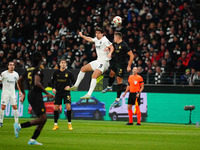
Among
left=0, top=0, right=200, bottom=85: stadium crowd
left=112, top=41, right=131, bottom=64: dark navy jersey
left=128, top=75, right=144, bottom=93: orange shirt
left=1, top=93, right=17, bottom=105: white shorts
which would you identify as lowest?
left=1, top=93, right=17, bottom=105: white shorts

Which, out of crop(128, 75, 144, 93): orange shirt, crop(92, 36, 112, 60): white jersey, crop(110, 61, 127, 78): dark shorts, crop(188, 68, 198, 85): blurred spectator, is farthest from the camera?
crop(188, 68, 198, 85): blurred spectator

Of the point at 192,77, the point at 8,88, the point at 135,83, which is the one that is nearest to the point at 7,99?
the point at 8,88

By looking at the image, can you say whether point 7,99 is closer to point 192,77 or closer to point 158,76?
point 158,76

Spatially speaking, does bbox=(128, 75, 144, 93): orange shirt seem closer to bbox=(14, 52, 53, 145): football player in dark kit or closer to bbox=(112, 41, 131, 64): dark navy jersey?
bbox=(112, 41, 131, 64): dark navy jersey

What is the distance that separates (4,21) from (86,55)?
10.1m

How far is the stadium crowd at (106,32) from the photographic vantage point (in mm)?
23364

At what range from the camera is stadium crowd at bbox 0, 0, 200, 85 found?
23364 millimetres

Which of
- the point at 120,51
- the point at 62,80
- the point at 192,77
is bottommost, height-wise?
the point at 62,80

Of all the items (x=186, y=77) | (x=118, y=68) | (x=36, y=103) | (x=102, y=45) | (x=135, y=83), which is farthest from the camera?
(x=186, y=77)

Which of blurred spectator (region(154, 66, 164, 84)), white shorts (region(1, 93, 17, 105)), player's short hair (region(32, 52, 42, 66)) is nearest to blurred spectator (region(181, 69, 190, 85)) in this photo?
blurred spectator (region(154, 66, 164, 84))

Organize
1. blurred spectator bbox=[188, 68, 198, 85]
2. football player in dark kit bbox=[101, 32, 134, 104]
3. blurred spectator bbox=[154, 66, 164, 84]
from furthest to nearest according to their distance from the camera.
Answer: blurred spectator bbox=[154, 66, 164, 84]
blurred spectator bbox=[188, 68, 198, 85]
football player in dark kit bbox=[101, 32, 134, 104]

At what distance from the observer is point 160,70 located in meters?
23.0

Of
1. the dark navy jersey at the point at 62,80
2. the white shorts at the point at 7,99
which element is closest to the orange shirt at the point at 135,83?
the dark navy jersey at the point at 62,80

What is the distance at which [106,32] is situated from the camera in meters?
26.0
